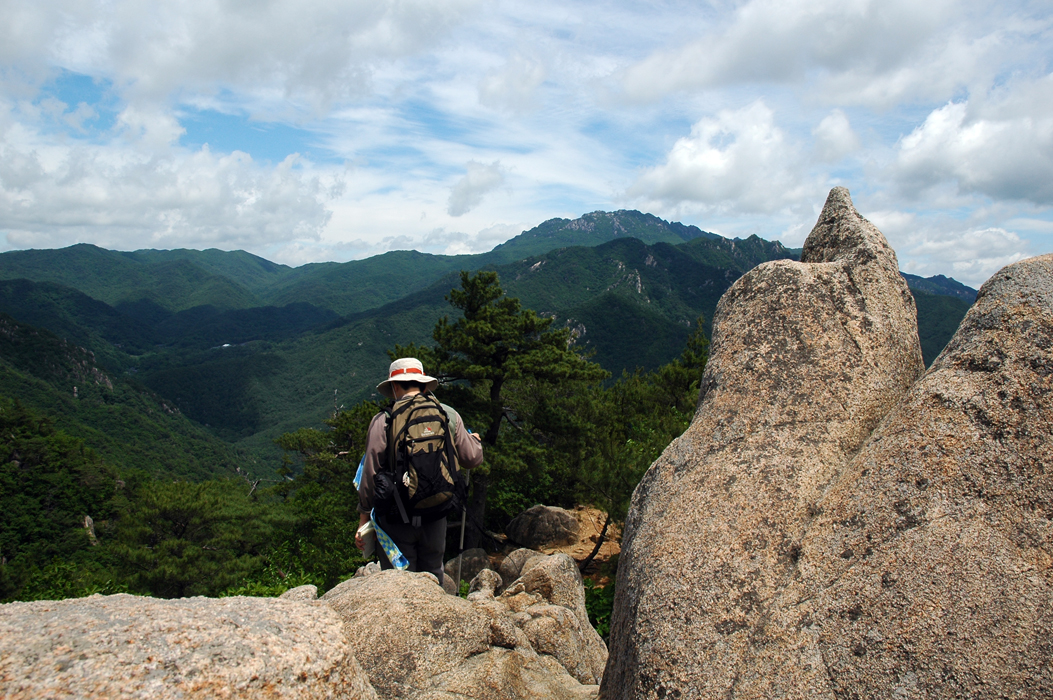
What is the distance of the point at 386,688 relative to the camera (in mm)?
4402

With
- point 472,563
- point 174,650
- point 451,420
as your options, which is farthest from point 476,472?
point 174,650

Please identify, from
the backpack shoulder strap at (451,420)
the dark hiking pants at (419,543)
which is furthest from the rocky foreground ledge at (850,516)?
the dark hiking pants at (419,543)

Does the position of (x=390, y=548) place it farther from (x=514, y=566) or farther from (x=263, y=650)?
(x=514, y=566)

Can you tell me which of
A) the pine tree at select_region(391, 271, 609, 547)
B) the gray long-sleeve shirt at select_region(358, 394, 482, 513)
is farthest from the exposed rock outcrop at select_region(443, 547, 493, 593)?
the gray long-sleeve shirt at select_region(358, 394, 482, 513)

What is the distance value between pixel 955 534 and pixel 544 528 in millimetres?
17877

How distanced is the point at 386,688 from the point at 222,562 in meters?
25.8

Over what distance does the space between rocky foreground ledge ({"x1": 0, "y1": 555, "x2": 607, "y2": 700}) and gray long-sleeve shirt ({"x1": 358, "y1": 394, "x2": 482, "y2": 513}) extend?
829mm

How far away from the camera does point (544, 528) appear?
20234 mm

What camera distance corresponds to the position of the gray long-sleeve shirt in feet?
17.1

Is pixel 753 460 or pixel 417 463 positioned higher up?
pixel 753 460

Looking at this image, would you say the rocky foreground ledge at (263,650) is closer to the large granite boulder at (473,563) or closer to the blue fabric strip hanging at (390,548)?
the blue fabric strip hanging at (390,548)

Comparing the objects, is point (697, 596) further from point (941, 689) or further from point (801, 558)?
point (941, 689)

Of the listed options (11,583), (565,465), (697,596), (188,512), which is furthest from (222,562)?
(697,596)

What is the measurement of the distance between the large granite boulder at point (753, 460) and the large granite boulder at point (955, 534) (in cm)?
25
